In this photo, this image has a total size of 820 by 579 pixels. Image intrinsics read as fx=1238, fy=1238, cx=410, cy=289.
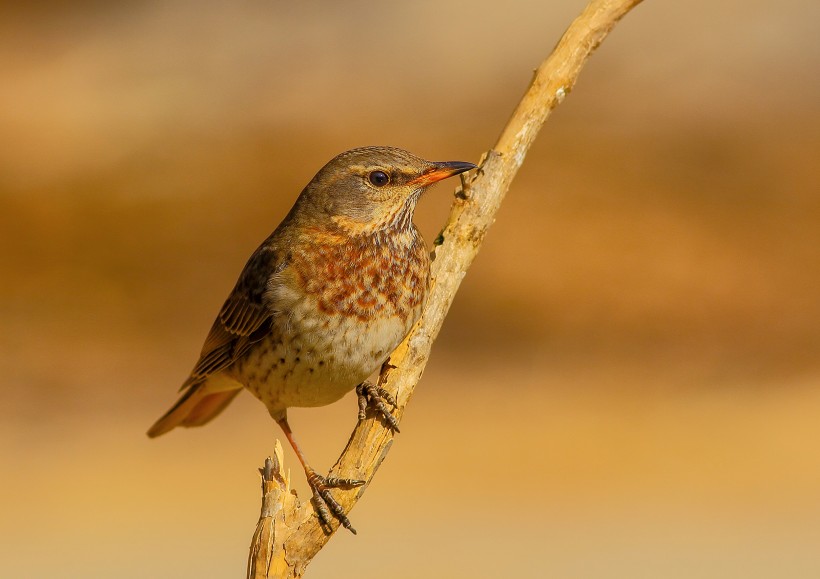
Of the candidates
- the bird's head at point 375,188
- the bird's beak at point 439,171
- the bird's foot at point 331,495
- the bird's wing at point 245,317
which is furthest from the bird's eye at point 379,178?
the bird's foot at point 331,495

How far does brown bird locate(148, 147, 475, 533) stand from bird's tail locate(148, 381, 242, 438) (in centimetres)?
78

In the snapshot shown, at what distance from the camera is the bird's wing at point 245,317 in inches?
Result: 261

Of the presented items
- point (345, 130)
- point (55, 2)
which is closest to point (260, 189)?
point (345, 130)

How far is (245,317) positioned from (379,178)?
43.9 inches

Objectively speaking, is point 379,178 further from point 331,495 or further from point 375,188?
point 331,495

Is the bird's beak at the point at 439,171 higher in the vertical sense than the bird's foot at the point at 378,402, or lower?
higher

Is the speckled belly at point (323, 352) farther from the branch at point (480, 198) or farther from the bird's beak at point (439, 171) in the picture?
the bird's beak at point (439, 171)

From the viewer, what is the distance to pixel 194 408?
7812 mm

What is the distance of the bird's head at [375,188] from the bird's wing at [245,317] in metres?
0.42

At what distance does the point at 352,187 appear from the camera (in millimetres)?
6574

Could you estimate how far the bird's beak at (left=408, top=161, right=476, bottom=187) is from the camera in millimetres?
6312

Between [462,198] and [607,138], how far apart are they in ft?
37.5

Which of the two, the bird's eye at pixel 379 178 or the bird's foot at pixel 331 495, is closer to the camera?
the bird's foot at pixel 331 495

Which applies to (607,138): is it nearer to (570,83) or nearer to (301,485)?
(301,485)
